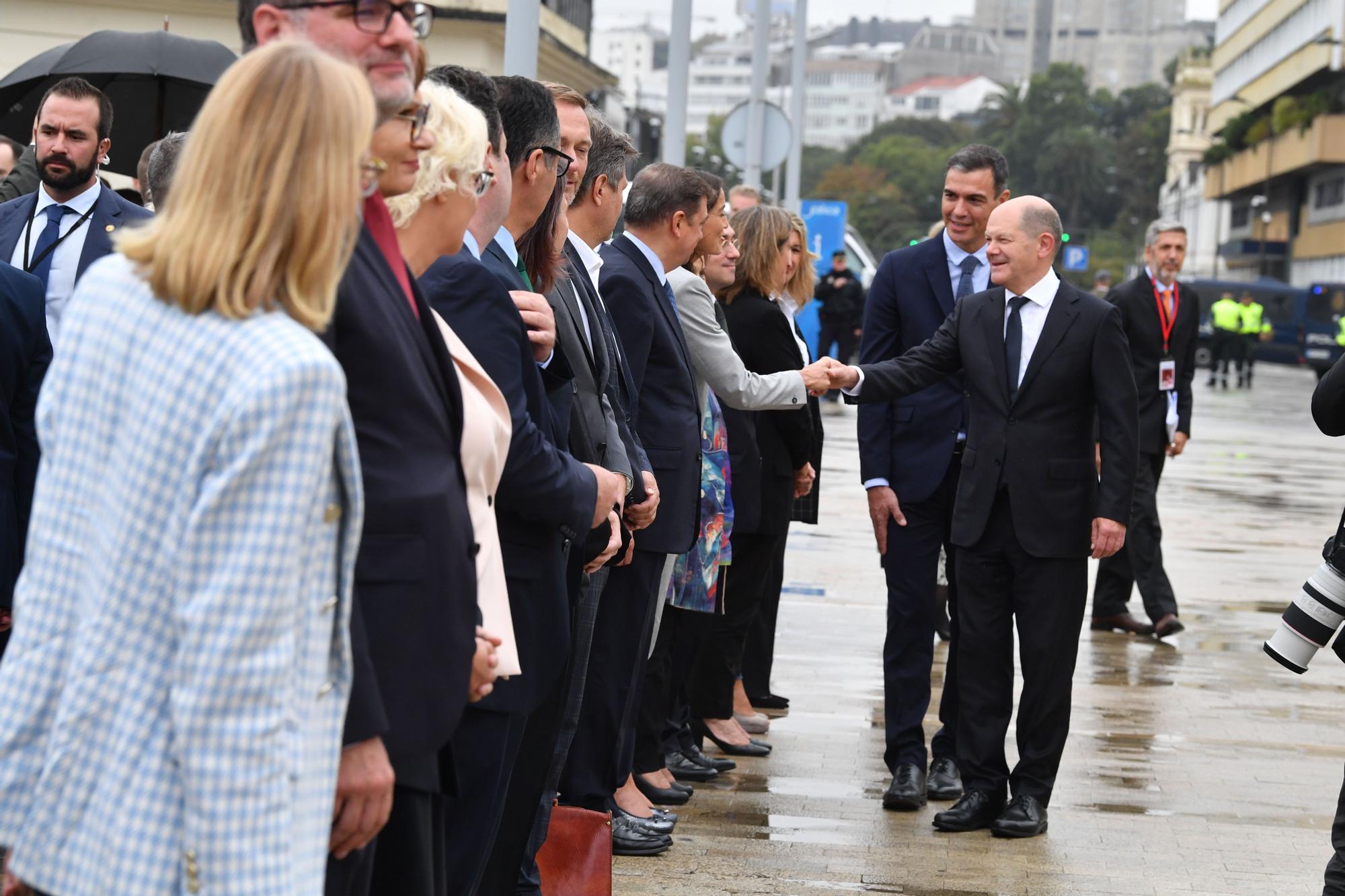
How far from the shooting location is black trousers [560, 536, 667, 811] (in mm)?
5555

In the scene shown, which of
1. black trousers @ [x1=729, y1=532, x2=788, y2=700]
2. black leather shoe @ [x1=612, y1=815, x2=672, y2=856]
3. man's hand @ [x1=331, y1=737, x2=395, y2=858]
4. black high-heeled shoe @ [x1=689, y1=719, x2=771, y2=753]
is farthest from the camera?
black trousers @ [x1=729, y1=532, x2=788, y2=700]

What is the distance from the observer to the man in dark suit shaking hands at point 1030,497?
21.0 feet

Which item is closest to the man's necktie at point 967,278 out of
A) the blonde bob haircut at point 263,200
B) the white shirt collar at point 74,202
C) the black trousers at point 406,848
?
the white shirt collar at point 74,202

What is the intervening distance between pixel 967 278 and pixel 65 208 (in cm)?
351

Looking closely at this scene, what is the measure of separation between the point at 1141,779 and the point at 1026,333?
1.98 meters

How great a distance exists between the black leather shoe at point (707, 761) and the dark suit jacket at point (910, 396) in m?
1.24

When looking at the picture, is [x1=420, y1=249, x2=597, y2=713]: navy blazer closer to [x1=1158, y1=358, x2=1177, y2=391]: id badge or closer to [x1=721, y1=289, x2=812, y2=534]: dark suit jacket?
[x1=721, y1=289, x2=812, y2=534]: dark suit jacket

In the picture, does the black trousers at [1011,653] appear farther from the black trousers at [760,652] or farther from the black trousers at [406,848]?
the black trousers at [406,848]

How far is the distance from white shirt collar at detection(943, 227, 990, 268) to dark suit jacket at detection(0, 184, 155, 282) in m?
3.12

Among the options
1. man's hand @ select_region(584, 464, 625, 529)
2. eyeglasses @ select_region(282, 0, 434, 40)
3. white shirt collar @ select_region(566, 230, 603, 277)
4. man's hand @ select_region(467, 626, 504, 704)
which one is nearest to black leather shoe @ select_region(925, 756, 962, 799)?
white shirt collar @ select_region(566, 230, 603, 277)

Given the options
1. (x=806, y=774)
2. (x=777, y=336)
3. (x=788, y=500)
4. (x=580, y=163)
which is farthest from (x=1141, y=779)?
(x=580, y=163)

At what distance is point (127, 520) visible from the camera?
2.39 m

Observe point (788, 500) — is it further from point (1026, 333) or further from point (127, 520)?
point (127, 520)

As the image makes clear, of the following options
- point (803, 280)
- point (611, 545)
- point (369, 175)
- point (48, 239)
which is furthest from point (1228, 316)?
point (369, 175)
